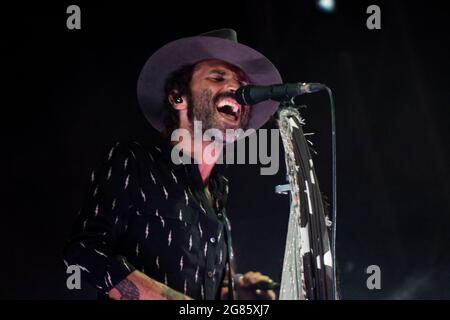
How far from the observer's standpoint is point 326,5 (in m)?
3.09

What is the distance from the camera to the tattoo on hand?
1.55 metres

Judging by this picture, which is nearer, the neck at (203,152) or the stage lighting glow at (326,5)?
the neck at (203,152)

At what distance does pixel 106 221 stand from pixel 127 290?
29 cm

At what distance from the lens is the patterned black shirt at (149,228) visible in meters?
1.66

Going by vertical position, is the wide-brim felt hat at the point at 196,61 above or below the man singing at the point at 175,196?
above

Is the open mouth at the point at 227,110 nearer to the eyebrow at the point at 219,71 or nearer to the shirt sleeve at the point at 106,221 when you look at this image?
the eyebrow at the point at 219,71

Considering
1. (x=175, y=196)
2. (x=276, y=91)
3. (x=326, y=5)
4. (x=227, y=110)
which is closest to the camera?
(x=276, y=91)

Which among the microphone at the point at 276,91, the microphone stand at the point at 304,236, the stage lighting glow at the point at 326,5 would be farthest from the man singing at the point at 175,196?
the stage lighting glow at the point at 326,5

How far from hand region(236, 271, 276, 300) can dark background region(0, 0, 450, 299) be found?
92cm

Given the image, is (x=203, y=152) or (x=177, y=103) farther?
(x=177, y=103)

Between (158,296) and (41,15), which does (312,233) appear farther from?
(41,15)

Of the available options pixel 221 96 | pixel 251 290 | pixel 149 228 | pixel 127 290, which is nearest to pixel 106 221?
pixel 149 228

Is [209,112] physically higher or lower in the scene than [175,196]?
higher

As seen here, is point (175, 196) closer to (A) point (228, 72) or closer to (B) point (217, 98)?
(B) point (217, 98)
